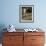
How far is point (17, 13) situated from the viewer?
409 cm

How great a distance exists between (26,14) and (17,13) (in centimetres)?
29

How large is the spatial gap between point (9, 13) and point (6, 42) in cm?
99

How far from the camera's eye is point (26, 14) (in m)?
4.11

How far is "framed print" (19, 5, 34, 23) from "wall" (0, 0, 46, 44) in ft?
0.32

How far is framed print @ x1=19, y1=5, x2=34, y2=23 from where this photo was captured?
4082 millimetres

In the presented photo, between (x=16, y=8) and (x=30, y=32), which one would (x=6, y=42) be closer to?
(x=30, y=32)

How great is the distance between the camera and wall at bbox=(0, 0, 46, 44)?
13.4 ft

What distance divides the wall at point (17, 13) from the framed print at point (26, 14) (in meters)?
0.10

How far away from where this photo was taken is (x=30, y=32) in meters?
3.59

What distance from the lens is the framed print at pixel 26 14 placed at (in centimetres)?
408

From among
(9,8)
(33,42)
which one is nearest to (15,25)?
(9,8)

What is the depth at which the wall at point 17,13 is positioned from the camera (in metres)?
4.07

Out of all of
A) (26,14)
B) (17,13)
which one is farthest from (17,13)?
(26,14)

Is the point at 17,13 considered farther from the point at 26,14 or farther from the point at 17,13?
the point at 26,14
